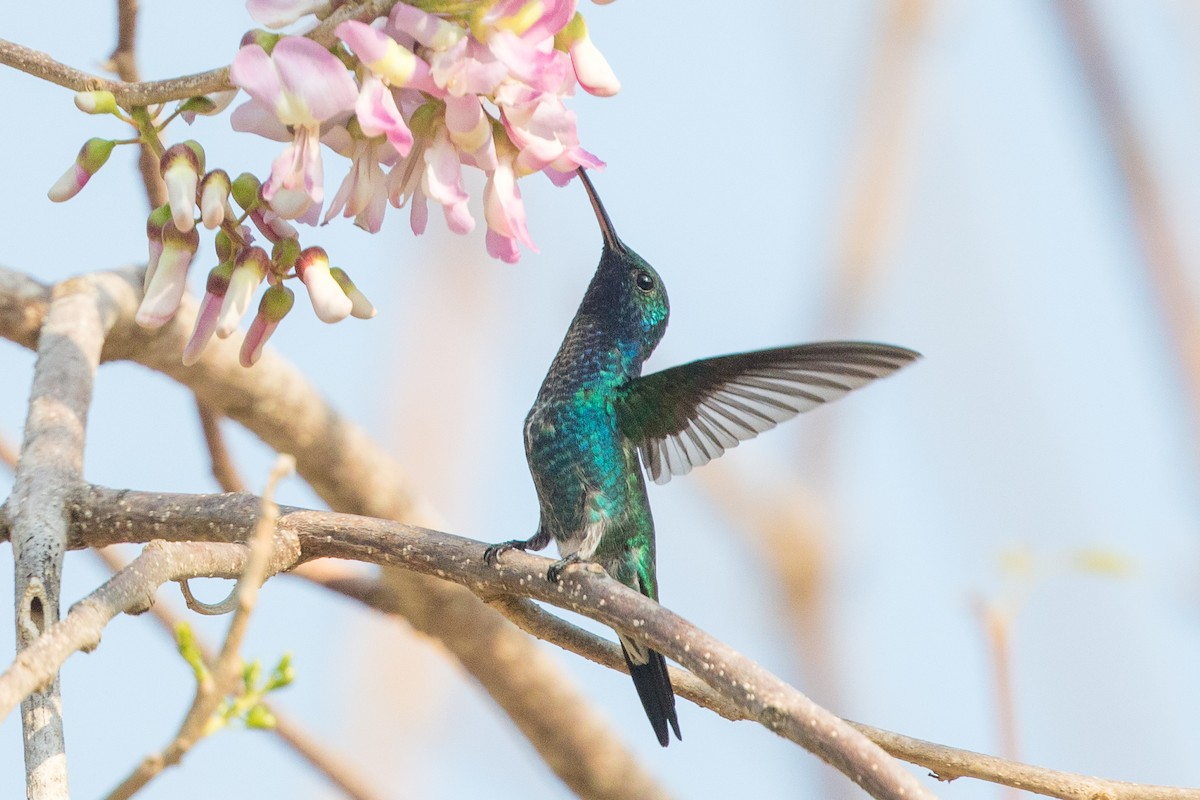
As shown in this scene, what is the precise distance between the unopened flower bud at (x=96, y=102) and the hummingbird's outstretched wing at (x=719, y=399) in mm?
1155

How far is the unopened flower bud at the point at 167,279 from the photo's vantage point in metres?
1.92

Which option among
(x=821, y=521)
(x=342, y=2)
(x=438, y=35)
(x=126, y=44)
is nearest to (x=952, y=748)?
(x=438, y=35)

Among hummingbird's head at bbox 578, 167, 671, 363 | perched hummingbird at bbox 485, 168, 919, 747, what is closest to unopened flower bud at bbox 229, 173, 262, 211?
perched hummingbird at bbox 485, 168, 919, 747

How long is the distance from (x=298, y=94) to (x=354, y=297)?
1.20 ft

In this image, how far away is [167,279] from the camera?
1.92 m

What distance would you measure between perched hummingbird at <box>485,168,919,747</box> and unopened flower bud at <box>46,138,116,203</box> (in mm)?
976

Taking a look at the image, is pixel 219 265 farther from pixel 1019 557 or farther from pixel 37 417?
pixel 1019 557

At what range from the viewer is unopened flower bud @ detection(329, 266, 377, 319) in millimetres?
1920

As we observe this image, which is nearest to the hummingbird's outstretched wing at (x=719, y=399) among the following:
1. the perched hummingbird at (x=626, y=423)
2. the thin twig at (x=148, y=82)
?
the perched hummingbird at (x=626, y=423)

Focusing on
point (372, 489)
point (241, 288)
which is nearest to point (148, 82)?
point (241, 288)

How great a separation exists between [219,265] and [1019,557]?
1619mm

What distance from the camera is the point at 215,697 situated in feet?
3.62

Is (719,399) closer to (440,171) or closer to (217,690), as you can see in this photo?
(440,171)

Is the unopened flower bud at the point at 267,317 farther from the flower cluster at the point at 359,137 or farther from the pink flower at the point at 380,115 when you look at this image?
the pink flower at the point at 380,115
